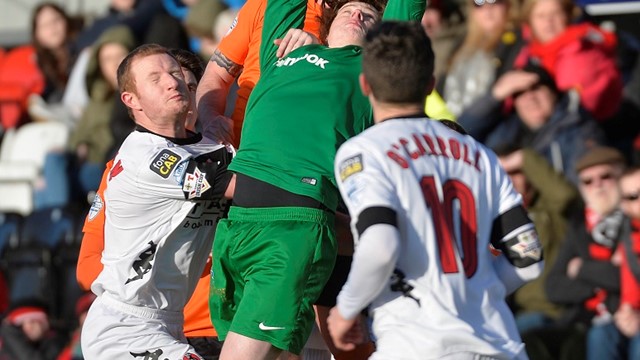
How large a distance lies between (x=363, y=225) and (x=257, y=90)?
131cm

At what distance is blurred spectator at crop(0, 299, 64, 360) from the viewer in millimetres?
10914

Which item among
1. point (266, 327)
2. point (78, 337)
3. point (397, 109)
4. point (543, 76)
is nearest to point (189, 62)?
point (266, 327)

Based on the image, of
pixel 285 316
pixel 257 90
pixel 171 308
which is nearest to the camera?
pixel 285 316

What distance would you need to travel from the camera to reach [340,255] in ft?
18.2

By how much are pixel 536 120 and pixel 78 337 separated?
13.0ft

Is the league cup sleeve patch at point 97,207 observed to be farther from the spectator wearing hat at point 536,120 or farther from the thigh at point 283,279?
the spectator wearing hat at point 536,120

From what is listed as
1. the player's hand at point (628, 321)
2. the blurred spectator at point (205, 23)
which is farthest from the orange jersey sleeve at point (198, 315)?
the blurred spectator at point (205, 23)

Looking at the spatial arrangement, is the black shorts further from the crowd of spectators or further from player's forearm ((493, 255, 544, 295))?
the crowd of spectators

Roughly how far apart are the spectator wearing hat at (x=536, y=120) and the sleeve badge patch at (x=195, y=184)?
181 inches

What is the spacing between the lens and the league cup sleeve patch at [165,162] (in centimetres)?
556

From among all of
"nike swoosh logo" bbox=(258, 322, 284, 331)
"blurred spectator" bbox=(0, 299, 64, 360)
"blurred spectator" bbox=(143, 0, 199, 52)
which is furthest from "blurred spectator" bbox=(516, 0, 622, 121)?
"nike swoosh logo" bbox=(258, 322, 284, 331)

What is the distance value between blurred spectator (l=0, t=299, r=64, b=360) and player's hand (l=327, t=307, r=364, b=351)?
21.9 feet

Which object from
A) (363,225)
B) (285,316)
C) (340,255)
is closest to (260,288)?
(285,316)

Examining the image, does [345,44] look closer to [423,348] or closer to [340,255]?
[340,255]
